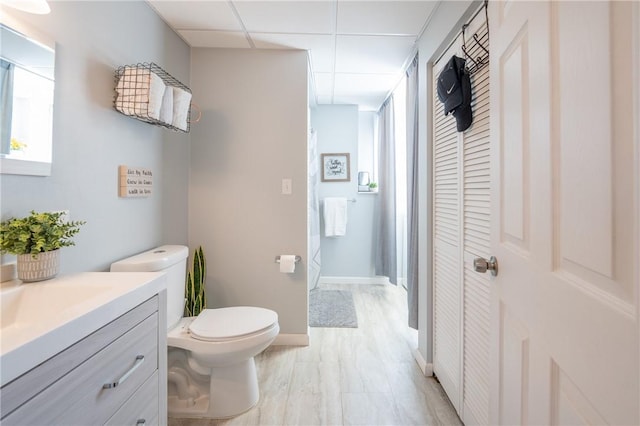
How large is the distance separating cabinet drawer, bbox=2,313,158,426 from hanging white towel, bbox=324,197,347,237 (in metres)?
2.74

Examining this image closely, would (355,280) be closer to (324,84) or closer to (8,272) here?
(324,84)

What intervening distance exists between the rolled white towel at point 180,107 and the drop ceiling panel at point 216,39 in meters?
0.53

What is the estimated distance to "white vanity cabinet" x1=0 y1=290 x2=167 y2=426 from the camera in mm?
565

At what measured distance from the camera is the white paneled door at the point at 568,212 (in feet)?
1.35

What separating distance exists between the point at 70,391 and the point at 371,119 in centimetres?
386

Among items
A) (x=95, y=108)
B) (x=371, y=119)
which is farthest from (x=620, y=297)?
(x=371, y=119)

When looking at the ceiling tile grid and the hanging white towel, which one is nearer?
the ceiling tile grid

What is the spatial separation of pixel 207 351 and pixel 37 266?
2.57 ft

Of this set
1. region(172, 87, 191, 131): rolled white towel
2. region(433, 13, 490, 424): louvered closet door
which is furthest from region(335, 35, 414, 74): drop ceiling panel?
region(172, 87, 191, 131): rolled white towel

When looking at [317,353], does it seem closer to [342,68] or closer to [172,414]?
[172,414]

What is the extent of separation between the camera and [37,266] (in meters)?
0.96

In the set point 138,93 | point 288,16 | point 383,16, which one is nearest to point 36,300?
point 138,93

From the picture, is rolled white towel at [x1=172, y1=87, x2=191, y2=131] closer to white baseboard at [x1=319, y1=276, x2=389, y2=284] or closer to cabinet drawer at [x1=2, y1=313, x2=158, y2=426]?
cabinet drawer at [x1=2, y1=313, x2=158, y2=426]

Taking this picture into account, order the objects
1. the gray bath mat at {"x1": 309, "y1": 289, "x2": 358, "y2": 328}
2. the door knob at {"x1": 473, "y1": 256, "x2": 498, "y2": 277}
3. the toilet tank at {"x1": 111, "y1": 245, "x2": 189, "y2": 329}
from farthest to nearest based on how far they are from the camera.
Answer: the gray bath mat at {"x1": 309, "y1": 289, "x2": 358, "y2": 328} → the toilet tank at {"x1": 111, "y1": 245, "x2": 189, "y2": 329} → the door knob at {"x1": 473, "y1": 256, "x2": 498, "y2": 277}
